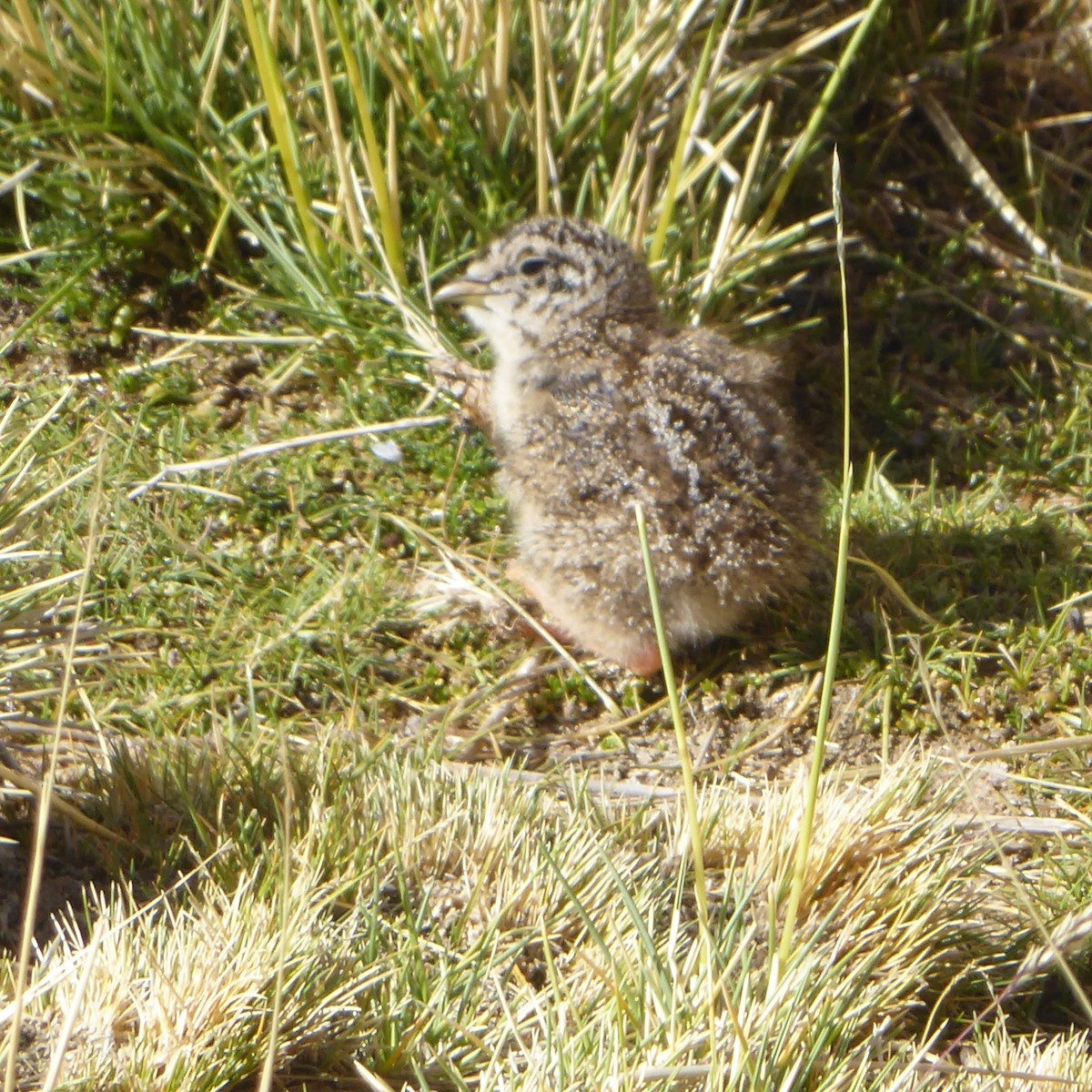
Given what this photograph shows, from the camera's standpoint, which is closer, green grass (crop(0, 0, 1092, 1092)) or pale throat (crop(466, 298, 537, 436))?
green grass (crop(0, 0, 1092, 1092))

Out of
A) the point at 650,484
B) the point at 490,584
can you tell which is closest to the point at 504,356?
the point at 490,584

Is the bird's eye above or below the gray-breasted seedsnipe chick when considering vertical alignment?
above

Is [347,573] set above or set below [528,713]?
above

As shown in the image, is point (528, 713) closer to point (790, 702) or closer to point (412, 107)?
point (790, 702)

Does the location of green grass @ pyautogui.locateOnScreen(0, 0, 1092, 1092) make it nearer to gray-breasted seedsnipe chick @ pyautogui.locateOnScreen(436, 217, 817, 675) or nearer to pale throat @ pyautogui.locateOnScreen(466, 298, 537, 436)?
pale throat @ pyautogui.locateOnScreen(466, 298, 537, 436)

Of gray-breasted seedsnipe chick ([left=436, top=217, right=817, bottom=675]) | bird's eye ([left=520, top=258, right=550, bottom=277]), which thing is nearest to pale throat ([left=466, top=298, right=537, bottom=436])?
gray-breasted seedsnipe chick ([left=436, top=217, right=817, bottom=675])

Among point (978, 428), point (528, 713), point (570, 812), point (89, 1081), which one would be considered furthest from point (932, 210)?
point (89, 1081)
